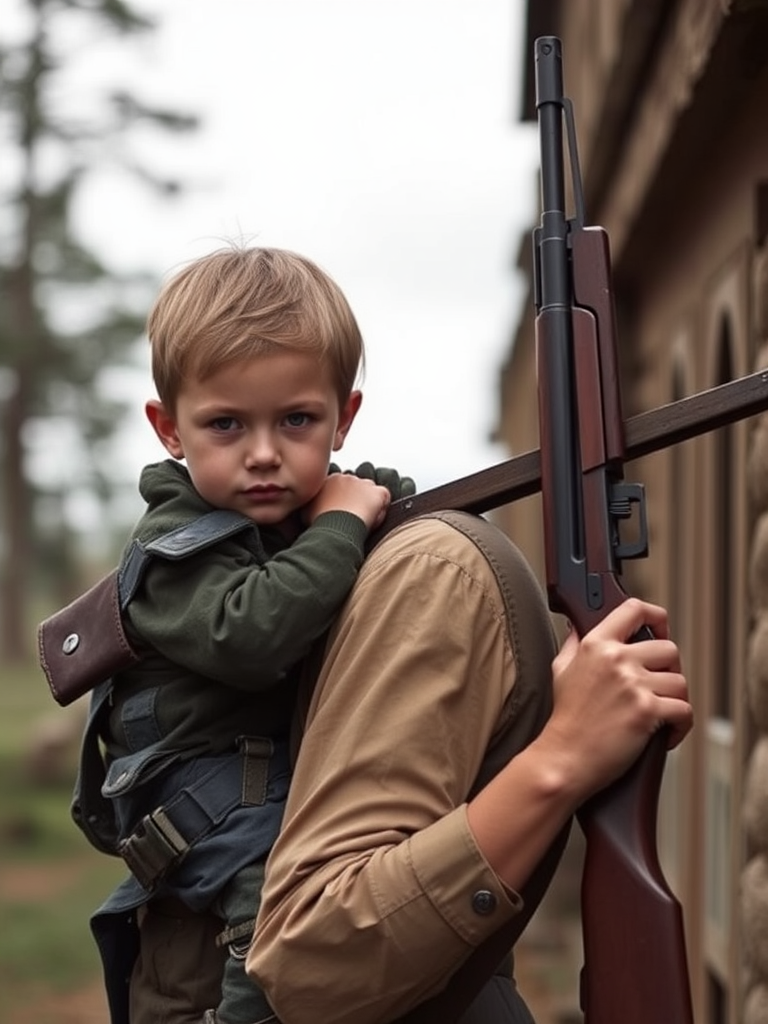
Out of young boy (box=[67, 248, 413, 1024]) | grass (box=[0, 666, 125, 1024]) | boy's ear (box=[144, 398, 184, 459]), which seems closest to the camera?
young boy (box=[67, 248, 413, 1024])

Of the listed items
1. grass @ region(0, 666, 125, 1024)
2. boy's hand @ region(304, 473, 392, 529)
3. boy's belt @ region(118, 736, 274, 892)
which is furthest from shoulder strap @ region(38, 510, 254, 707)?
grass @ region(0, 666, 125, 1024)

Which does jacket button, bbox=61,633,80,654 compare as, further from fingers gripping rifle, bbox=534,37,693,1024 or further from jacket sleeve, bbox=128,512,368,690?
fingers gripping rifle, bbox=534,37,693,1024

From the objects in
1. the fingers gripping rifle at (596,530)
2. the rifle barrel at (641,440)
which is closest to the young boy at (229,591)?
the rifle barrel at (641,440)

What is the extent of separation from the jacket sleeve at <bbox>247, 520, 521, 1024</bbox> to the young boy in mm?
176

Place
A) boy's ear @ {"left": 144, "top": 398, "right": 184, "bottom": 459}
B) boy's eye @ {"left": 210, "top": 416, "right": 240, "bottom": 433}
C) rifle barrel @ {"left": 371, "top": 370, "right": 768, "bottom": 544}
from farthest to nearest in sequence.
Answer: boy's ear @ {"left": 144, "top": 398, "right": 184, "bottom": 459} → boy's eye @ {"left": 210, "top": 416, "right": 240, "bottom": 433} → rifle barrel @ {"left": 371, "top": 370, "right": 768, "bottom": 544}

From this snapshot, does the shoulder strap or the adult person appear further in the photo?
the shoulder strap

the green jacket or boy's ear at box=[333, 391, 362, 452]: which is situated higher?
boy's ear at box=[333, 391, 362, 452]

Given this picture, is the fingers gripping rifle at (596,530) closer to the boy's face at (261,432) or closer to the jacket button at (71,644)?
the boy's face at (261,432)

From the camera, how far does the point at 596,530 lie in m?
2.38

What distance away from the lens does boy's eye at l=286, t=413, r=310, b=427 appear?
8.47 ft

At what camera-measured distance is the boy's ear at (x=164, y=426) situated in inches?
107

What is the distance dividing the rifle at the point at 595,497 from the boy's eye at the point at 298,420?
0.60 feet

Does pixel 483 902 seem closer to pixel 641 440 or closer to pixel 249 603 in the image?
pixel 249 603

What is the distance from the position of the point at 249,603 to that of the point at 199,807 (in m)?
0.30
